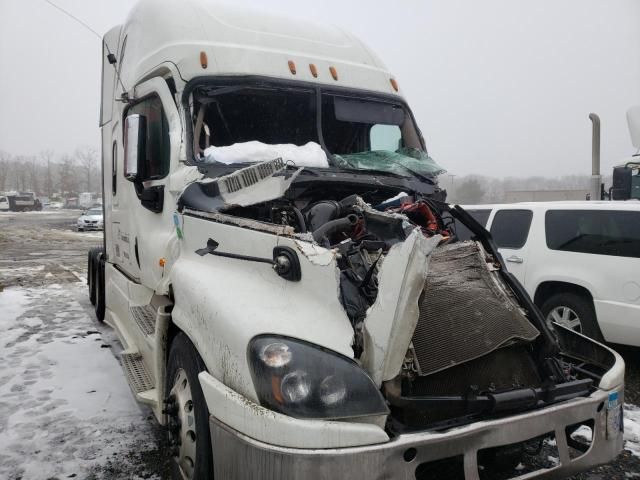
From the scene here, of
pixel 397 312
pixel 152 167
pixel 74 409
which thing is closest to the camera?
pixel 397 312

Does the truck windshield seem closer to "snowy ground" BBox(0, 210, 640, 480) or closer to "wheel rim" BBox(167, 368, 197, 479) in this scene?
"wheel rim" BBox(167, 368, 197, 479)

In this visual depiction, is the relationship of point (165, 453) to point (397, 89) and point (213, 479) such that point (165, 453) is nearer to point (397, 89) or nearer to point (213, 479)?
point (213, 479)

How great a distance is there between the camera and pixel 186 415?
2.88 metres

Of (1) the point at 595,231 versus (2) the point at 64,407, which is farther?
(1) the point at 595,231

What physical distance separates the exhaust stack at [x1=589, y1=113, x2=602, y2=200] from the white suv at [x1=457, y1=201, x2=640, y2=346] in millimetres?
4456

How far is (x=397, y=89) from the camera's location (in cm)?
485

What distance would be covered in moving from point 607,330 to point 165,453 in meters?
4.61

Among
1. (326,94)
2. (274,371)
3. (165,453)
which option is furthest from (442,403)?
(326,94)

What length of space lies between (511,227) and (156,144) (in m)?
4.85

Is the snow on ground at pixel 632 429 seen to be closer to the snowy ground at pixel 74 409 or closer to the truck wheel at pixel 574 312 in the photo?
the snowy ground at pixel 74 409

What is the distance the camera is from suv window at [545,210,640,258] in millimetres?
5414

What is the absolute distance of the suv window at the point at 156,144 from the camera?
12.4 ft

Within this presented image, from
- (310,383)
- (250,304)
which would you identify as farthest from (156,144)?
(310,383)

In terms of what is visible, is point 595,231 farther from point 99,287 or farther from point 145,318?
point 99,287
